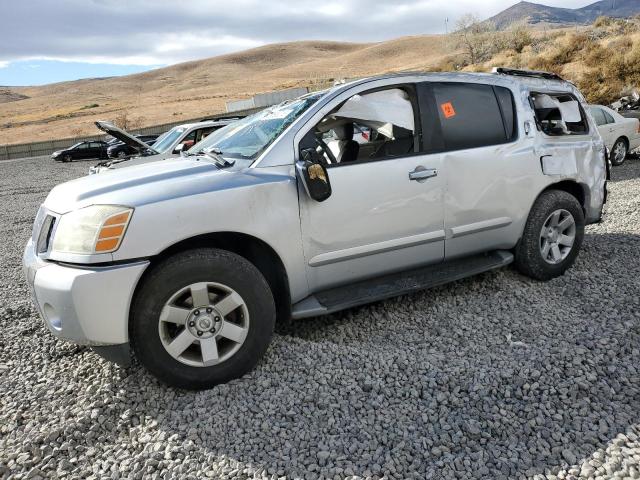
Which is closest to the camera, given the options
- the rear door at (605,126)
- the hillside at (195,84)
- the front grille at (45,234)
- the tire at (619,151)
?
the front grille at (45,234)

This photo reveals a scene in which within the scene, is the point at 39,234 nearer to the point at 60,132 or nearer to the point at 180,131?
the point at 180,131

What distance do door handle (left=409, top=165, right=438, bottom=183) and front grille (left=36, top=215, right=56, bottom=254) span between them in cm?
234

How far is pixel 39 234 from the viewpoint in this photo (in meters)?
3.20

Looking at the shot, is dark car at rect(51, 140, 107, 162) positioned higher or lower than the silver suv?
lower

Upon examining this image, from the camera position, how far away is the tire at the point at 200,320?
287 cm

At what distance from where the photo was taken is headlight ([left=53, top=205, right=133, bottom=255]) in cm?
278

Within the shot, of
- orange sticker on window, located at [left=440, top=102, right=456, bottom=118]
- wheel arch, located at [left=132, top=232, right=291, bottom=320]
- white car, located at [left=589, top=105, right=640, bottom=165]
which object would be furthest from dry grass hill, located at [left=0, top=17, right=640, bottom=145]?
wheel arch, located at [left=132, top=232, right=291, bottom=320]

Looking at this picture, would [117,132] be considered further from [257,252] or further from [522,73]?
[522,73]

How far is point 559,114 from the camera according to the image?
15.5 ft

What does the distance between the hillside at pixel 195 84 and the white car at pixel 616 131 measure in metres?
47.9

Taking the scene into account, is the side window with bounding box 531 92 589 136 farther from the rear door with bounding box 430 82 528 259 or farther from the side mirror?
the side mirror

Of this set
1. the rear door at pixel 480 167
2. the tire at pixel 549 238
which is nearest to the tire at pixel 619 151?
the tire at pixel 549 238

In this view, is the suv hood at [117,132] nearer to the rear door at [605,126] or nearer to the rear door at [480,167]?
the rear door at [480,167]

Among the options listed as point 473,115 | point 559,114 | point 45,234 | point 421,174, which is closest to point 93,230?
point 45,234
